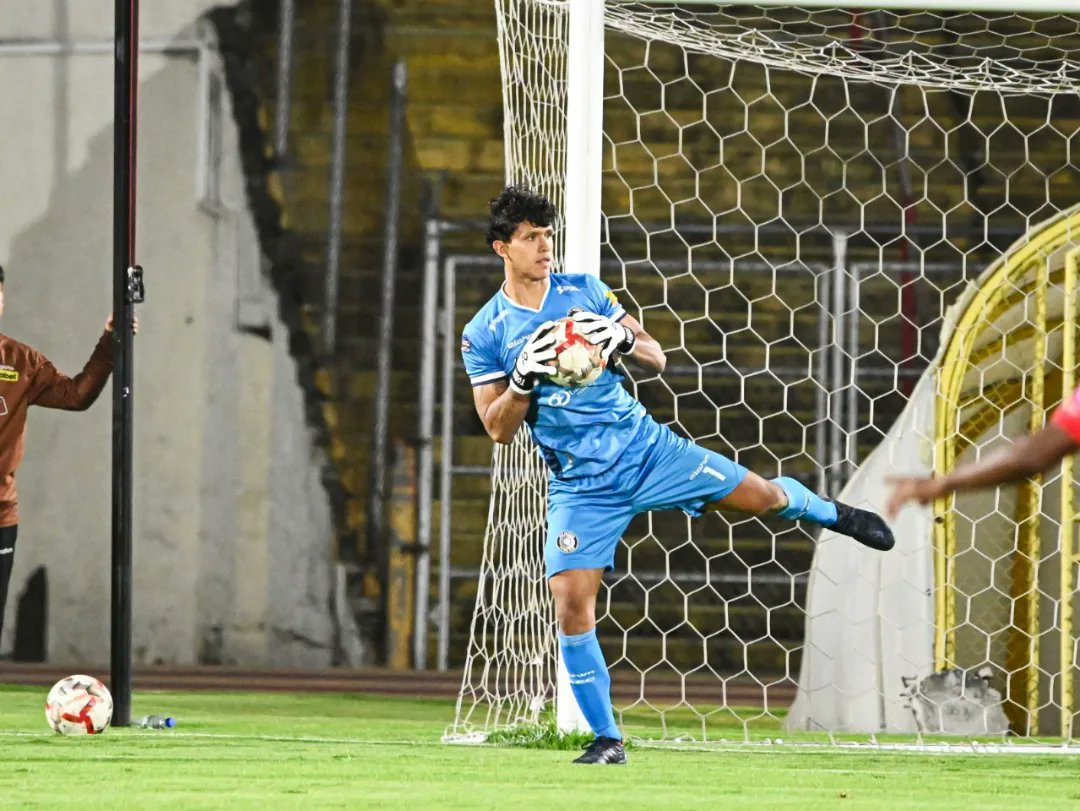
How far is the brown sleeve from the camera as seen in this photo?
17.6 feet

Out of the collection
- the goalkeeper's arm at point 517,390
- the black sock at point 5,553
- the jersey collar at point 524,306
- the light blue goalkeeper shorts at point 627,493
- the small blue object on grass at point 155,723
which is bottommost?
the small blue object on grass at point 155,723

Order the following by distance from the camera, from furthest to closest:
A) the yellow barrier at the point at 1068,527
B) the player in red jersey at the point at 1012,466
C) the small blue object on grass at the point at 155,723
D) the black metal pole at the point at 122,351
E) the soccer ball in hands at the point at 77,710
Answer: the yellow barrier at the point at 1068,527 < the small blue object on grass at the point at 155,723 < the black metal pole at the point at 122,351 < the soccer ball in hands at the point at 77,710 < the player in red jersey at the point at 1012,466

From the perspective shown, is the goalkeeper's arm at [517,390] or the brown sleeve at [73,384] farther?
the brown sleeve at [73,384]

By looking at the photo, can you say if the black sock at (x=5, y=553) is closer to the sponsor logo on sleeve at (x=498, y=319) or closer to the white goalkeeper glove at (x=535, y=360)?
the sponsor logo on sleeve at (x=498, y=319)

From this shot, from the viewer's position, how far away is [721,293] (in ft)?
30.7

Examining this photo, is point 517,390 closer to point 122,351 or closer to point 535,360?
point 535,360

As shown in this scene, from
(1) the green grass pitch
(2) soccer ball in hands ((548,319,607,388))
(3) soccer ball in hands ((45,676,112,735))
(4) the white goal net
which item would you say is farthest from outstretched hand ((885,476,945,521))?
(3) soccer ball in hands ((45,676,112,735))

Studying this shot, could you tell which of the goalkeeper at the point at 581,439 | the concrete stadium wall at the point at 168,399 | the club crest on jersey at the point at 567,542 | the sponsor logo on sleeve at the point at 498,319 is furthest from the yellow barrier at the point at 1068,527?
the concrete stadium wall at the point at 168,399

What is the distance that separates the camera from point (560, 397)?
430 cm

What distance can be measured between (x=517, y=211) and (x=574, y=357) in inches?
19.4

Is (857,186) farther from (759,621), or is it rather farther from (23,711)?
(23,711)

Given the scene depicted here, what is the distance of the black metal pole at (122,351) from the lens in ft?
16.5

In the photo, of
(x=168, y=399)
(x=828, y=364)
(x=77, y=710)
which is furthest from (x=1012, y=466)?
(x=168, y=399)

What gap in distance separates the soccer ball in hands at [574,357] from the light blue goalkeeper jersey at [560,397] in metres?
0.22
